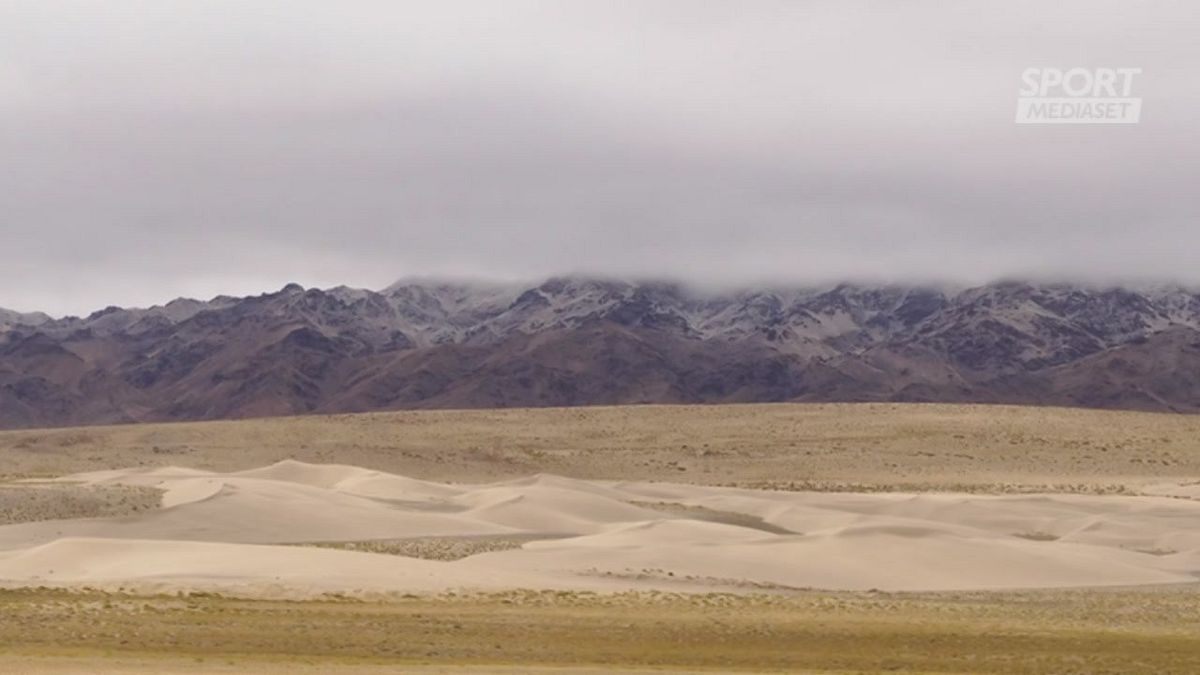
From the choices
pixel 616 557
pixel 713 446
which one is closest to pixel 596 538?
pixel 616 557

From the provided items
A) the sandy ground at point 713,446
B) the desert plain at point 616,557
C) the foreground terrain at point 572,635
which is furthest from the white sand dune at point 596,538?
the sandy ground at point 713,446

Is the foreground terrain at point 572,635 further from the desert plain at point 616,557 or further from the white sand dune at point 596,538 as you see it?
the white sand dune at point 596,538

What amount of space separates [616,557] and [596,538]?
528 cm

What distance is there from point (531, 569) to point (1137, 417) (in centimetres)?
7101

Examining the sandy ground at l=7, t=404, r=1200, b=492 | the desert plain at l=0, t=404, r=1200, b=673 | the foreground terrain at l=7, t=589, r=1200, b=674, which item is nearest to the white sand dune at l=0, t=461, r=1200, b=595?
the desert plain at l=0, t=404, r=1200, b=673

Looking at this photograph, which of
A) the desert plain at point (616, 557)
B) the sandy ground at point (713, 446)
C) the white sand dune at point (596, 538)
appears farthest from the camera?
the sandy ground at point (713, 446)

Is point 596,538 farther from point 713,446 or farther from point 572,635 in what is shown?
point 713,446

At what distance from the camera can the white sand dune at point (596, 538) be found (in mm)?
34406

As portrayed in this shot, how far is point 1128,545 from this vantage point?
163 feet

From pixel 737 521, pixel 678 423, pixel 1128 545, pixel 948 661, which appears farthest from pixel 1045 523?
pixel 678 423

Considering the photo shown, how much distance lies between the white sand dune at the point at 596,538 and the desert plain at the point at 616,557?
0.52 ft

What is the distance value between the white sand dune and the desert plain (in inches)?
6.2

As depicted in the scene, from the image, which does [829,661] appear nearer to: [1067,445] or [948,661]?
[948,661]

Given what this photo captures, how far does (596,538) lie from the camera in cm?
4406
